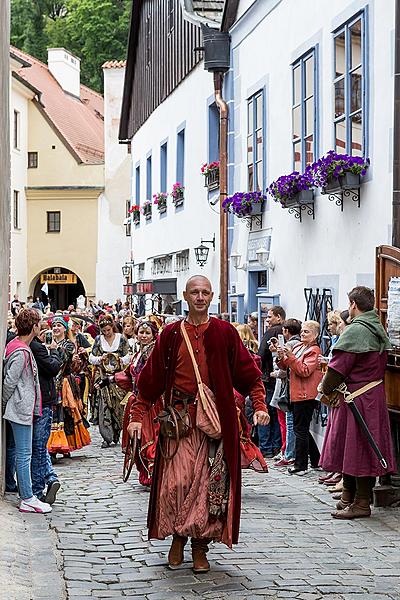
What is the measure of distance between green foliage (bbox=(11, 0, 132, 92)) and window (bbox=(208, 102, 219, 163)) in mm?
33787

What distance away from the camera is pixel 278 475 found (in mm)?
12328

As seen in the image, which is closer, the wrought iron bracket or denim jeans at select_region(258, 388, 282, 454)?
denim jeans at select_region(258, 388, 282, 454)

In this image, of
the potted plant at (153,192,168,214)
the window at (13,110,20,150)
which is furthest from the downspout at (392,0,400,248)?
the window at (13,110,20,150)

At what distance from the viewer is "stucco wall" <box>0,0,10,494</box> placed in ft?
34.4

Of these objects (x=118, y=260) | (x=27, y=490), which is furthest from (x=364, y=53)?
(x=118, y=260)

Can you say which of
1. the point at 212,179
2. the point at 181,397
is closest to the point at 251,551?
the point at 181,397

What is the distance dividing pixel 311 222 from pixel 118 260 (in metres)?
34.0

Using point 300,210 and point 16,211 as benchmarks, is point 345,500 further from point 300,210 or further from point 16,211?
point 16,211

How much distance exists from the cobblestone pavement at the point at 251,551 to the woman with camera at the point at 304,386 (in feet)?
2.19

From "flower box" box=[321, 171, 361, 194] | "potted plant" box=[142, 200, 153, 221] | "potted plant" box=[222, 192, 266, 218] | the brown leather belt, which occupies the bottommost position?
the brown leather belt

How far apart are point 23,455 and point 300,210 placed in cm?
608

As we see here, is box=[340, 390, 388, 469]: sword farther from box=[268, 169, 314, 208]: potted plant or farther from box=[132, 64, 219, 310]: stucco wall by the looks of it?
box=[132, 64, 219, 310]: stucco wall

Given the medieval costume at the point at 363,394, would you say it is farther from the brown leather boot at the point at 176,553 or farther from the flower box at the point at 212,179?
the flower box at the point at 212,179

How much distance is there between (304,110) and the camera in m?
14.8
